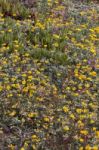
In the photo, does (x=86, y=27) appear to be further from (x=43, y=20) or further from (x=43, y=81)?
(x=43, y=81)

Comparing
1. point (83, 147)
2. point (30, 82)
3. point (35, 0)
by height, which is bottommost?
point (83, 147)

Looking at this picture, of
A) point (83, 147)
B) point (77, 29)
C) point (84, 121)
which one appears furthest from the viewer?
point (77, 29)

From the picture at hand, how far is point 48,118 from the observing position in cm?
719

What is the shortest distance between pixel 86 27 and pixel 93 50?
124cm

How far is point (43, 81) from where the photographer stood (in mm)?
7938

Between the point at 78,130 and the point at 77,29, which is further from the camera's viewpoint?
the point at 77,29

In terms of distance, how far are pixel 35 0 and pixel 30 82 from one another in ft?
11.5

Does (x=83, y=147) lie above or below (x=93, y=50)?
below

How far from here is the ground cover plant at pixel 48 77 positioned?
23.0 ft

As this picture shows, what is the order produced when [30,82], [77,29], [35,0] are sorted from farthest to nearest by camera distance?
[35,0] → [77,29] → [30,82]

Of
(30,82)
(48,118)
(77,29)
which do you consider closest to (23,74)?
(30,82)

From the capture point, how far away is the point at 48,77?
321 inches

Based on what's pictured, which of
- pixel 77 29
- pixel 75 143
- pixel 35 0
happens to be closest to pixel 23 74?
pixel 75 143

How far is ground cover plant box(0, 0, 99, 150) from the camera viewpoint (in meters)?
7.00
